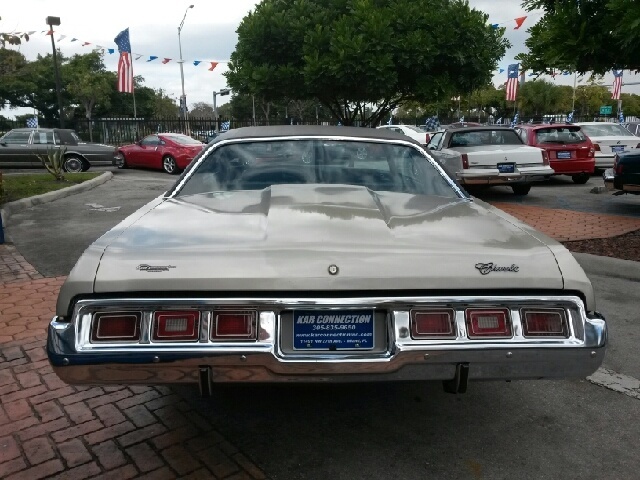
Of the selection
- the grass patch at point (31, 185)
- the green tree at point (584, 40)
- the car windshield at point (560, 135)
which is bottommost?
the grass patch at point (31, 185)

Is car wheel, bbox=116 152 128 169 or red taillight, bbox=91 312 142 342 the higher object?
red taillight, bbox=91 312 142 342

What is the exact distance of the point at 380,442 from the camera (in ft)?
9.37

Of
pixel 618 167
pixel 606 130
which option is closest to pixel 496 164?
pixel 618 167

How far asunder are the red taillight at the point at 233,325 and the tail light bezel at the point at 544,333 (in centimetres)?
109

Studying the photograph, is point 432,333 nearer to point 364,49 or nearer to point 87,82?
point 364,49

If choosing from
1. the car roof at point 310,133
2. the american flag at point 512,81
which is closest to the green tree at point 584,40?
the car roof at point 310,133

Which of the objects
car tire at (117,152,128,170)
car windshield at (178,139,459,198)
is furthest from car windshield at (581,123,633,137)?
car tire at (117,152,128,170)

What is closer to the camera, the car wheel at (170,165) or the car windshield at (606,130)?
the car windshield at (606,130)

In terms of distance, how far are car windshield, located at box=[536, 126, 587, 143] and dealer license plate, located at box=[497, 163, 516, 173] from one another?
10.1 ft

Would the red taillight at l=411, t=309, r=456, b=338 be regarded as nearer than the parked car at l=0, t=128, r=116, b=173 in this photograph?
Yes

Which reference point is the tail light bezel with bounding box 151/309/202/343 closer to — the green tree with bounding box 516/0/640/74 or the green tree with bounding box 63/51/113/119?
the green tree with bounding box 516/0/640/74

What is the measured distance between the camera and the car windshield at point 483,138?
11.7m

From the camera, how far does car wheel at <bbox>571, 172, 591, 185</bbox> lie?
13.5 m

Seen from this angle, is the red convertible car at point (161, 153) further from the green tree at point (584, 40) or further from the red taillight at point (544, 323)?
the red taillight at point (544, 323)
